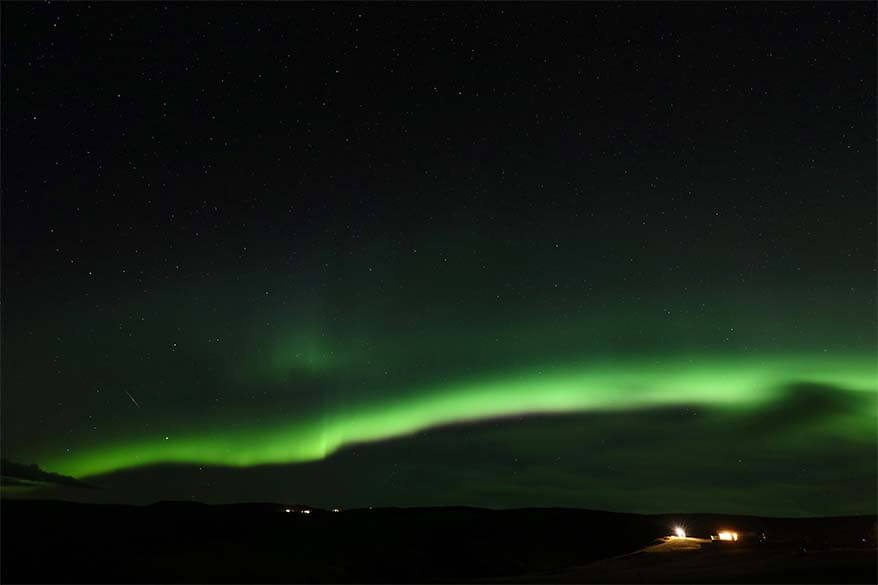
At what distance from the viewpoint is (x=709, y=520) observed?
111375 millimetres

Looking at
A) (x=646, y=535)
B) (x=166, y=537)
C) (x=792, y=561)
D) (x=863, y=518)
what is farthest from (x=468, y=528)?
(x=863, y=518)

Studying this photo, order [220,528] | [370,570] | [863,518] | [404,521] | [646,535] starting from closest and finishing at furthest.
Result: 1. [370,570]
2. [220,528]
3. [404,521]
4. [646,535]
5. [863,518]

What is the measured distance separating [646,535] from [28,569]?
56.9 metres

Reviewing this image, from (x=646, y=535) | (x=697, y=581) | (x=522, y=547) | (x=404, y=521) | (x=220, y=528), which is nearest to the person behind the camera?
(x=697, y=581)

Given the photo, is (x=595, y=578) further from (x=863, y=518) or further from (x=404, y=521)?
(x=863, y=518)

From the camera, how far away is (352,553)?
45375 mm

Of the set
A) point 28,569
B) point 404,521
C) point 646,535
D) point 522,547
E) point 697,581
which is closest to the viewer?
point 697,581

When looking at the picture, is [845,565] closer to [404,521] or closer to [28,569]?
[28,569]

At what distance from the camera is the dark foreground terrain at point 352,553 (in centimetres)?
3353

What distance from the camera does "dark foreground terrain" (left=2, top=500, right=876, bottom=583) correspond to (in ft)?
110

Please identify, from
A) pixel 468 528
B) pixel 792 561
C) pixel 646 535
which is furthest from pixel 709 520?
pixel 792 561

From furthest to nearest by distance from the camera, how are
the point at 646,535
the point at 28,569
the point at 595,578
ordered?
the point at 646,535
the point at 595,578
the point at 28,569

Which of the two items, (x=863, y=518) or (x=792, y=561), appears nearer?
(x=792, y=561)

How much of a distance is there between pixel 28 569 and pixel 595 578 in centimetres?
2414
